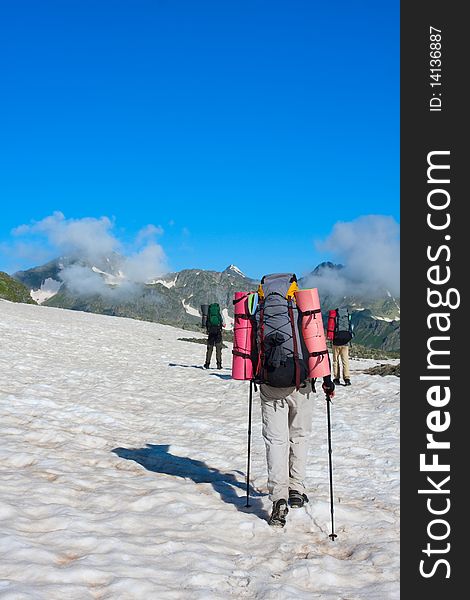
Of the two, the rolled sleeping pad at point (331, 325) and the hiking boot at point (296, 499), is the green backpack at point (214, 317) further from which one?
the hiking boot at point (296, 499)

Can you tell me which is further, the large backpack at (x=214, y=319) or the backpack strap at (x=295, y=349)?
the large backpack at (x=214, y=319)

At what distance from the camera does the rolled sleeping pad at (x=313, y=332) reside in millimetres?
7363

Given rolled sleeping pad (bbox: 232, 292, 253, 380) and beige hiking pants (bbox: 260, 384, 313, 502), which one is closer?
beige hiking pants (bbox: 260, 384, 313, 502)

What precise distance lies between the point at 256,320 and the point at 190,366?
19.0 meters

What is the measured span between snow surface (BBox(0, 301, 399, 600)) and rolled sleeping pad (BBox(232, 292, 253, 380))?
80.0 inches

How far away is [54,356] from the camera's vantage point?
24.0 meters

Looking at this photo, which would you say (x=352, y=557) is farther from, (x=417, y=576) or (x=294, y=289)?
(x=294, y=289)

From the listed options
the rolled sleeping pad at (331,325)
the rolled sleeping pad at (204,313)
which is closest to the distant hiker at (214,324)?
the rolled sleeping pad at (204,313)

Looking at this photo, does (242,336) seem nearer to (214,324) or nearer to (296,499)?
(296,499)

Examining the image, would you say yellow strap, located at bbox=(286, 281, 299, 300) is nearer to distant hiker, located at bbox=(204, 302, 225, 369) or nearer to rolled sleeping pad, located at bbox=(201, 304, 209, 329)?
distant hiker, located at bbox=(204, 302, 225, 369)

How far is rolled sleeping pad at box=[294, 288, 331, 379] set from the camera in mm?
7363

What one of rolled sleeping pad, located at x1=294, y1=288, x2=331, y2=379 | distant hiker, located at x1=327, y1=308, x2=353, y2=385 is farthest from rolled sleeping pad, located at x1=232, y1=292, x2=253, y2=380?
distant hiker, located at x1=327, y1=308, x2=353, y2=385

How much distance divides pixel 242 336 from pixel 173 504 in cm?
252

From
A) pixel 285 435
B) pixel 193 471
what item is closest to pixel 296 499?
pixel 285 435
